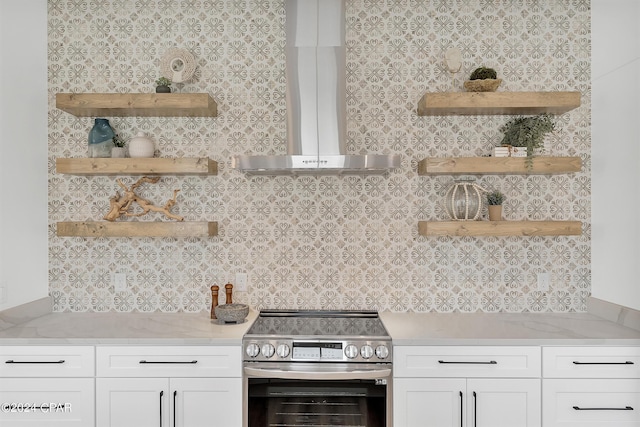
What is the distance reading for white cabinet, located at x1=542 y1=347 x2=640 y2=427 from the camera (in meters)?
2.20

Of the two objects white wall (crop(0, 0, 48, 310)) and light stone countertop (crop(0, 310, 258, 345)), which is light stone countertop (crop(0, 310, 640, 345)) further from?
white wall (crop(0, 0, 48, 310))

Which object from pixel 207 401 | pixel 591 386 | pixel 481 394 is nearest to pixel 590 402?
pixel 591 386

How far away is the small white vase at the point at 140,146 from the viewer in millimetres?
2650

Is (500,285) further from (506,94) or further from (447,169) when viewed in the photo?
(506,94)

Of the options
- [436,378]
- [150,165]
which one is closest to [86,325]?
[150,165]

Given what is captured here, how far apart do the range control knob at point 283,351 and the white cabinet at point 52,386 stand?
0.94m

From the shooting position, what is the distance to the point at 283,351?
2223mm

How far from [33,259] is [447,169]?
2.57 metres

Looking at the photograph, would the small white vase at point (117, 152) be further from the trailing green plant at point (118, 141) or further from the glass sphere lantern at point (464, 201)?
the glass sphere lantern at point (464, 201)

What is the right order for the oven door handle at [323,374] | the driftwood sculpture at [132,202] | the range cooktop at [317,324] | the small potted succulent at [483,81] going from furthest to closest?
1. the driftwood sculpture at [132,202]
2. the small potted succulent at [483,81]
3. the range cooktop at [317,324]
4. the oven door handle at [323,374]

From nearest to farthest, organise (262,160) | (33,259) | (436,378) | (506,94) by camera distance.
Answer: (436,378) → (262,160) → (506,94) → (33,259)

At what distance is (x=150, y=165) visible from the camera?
8.44 ft

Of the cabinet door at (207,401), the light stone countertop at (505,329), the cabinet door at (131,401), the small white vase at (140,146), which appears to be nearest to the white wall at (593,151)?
the light stone countertop at (505,329)

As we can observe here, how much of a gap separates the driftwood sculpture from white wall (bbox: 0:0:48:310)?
458 millimetres
